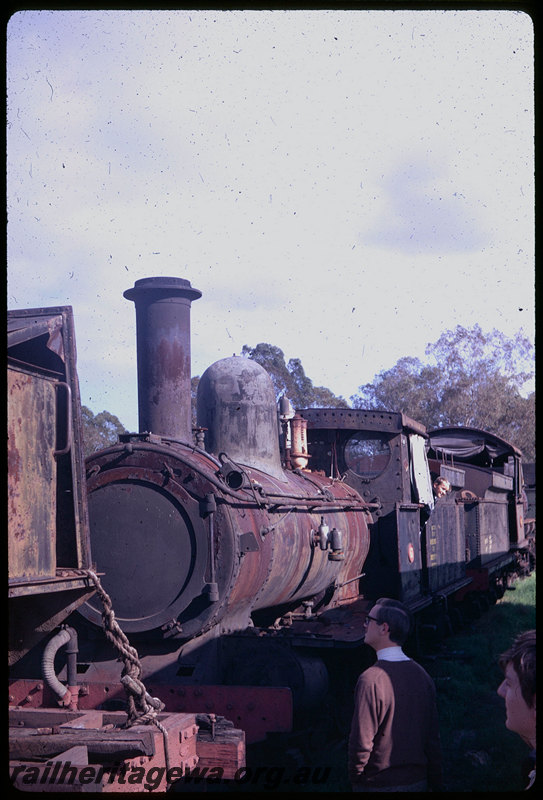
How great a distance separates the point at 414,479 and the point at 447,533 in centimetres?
212

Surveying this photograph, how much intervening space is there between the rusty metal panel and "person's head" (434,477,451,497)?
8.01 m

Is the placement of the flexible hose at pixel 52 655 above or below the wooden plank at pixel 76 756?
above

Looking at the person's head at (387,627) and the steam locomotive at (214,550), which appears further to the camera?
the steam locomotive at (214,550)

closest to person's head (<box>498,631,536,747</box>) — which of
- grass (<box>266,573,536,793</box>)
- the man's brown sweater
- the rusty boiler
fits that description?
the man's brown sweater

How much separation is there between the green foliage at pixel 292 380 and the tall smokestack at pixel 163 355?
102 feet

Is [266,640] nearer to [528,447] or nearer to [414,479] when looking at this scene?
[414,479]

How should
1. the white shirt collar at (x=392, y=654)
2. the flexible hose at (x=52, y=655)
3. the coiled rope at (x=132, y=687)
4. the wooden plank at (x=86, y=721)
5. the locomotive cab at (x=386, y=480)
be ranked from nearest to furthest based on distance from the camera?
the wooden plank at (x=86, y=721)
the coiled rope at (x=132, y=687)
the white shirt collar at (x=392, y=654)
the flexible hose at (x=52, y=655)
the locomotive cab at (x=386, y=480)

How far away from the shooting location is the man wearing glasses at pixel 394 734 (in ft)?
11.3

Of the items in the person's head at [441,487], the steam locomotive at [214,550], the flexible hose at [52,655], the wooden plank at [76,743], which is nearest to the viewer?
the wooden plank at [76,743]

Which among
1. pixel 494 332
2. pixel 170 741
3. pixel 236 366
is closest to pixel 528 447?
pixel 494 332

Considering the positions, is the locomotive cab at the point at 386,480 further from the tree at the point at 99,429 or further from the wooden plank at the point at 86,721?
the tree at the point at 99,429

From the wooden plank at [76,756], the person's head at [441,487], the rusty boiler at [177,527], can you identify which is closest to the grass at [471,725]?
the rusty boiler at [177,527]

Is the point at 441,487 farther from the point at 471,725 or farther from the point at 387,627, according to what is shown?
the point at 387,627

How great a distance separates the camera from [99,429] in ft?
126
